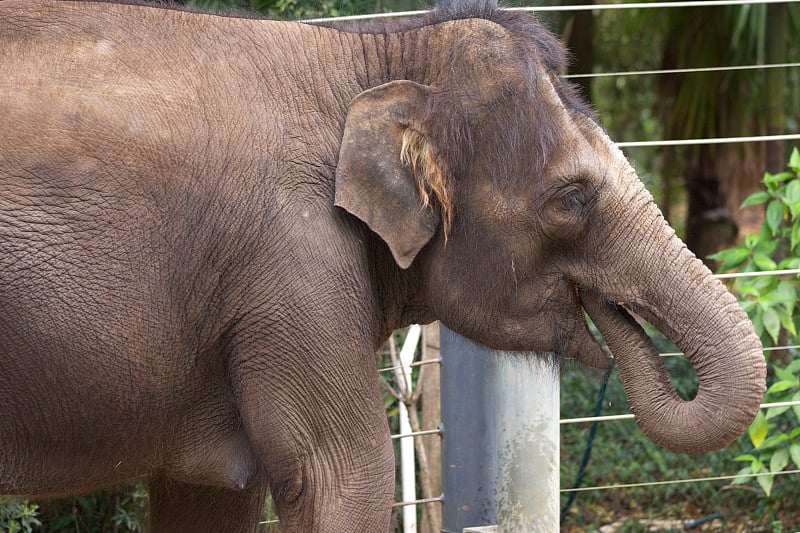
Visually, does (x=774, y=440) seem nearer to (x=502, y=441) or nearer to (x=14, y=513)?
(x=502, y=441)

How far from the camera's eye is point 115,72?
2811 mm

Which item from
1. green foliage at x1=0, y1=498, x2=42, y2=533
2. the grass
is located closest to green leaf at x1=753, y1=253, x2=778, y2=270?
the grass

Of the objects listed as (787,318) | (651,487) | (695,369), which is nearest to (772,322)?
(787,318)

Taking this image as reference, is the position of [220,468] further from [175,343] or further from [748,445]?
[748,445]

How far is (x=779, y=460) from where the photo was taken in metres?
4.98

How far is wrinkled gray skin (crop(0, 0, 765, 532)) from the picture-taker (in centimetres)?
270

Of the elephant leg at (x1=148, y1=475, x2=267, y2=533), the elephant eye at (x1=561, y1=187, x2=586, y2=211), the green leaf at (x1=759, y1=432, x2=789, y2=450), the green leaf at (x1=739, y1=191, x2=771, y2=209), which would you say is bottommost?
the elephant leg at (x1=148, y1=475, x2=267, y2=533)

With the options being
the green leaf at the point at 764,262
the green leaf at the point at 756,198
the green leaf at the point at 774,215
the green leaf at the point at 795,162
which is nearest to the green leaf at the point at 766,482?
the green leaf at the point at 764,262

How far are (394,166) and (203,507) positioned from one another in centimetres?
115

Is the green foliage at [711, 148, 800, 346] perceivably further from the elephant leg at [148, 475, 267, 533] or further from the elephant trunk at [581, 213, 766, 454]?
the elephant leg at [148, 475, 267, 533]

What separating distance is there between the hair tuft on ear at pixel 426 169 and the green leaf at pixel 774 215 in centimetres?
246

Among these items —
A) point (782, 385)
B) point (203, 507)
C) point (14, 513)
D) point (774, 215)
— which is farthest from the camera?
point (774, 215)

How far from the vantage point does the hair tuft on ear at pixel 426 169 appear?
2865 mm

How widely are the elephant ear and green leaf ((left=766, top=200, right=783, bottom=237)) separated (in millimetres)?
2464
